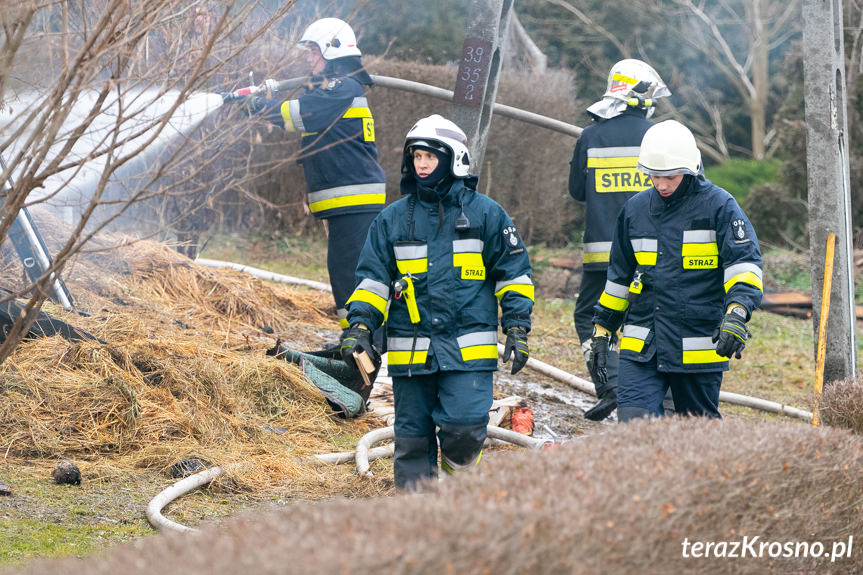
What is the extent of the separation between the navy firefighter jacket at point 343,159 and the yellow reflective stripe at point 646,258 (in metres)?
2.52

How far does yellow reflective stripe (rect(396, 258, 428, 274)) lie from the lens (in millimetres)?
4309

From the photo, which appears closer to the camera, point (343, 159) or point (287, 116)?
point (287, 116)

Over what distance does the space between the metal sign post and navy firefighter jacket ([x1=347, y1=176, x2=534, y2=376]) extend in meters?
1.81

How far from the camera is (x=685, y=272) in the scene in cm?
454

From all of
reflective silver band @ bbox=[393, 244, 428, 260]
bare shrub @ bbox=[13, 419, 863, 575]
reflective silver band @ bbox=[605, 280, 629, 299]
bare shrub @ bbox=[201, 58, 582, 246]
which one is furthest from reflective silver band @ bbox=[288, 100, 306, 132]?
bare shrub @ bbox=[201, 58, 582, 246]

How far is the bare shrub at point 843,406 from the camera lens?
466 cm

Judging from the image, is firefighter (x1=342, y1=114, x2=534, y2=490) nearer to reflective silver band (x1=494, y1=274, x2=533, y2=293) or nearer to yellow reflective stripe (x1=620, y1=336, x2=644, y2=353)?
reflective silver band (x1=494, y1=274, x2=533, y2=293)

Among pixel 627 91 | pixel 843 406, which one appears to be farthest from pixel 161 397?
pixel 843 406

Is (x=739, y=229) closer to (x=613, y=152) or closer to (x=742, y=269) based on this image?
(x=742, y=269)

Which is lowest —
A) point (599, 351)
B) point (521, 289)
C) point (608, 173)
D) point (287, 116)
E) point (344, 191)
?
point (599, 351)

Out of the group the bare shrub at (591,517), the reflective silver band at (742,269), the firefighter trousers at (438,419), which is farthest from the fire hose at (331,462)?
the bare shrub at (591,517)

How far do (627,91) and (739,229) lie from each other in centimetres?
215

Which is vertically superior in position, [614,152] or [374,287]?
[614,152]

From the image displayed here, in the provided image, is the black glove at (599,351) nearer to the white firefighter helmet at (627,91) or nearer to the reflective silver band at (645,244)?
the reflective silver band at (645,244)
